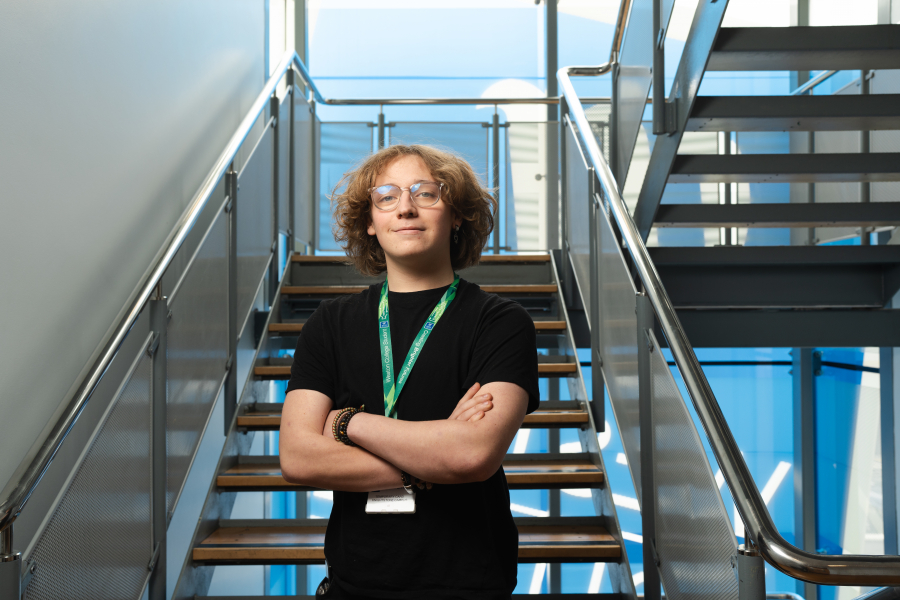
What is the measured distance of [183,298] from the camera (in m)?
2.57

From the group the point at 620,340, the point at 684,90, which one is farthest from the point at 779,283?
the point at 620,340

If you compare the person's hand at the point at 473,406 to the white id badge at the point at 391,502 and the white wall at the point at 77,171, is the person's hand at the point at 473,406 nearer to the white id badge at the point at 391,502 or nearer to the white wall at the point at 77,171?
the white id badge at the point at 391,502

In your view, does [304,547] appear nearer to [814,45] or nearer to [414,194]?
[414,194]

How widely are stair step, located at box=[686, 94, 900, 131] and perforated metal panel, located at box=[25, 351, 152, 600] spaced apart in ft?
8.21

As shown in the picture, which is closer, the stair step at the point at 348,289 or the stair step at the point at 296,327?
the stair step at the point at 296,327

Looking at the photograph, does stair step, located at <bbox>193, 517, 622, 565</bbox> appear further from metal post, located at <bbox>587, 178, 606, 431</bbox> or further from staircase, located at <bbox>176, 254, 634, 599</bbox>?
metal post, located at <bbox>587, 178, 606, 431</bbox>

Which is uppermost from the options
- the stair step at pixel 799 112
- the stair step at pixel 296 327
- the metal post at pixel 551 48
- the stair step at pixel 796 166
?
the metal post at pixel 551 48

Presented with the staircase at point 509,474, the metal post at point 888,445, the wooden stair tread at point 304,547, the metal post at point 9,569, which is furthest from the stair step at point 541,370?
the metal post at point 888,445

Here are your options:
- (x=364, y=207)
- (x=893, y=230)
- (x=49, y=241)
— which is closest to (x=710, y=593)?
(x=364, y=207)

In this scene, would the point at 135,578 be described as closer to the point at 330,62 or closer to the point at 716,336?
the point at 716,336

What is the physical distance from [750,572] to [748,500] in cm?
14

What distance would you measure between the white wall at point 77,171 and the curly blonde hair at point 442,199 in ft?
3.45

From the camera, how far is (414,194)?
1.43 meters

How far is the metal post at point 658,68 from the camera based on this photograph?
3.28 meters
